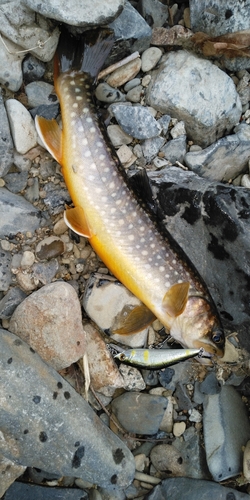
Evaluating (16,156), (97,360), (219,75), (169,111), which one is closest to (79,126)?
(16,156)

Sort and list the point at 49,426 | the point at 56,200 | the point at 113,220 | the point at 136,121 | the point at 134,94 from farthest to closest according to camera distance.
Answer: the point at 134,94, the point at 136,121, the point at 56,200, the point at 113,220, the point at 49,426

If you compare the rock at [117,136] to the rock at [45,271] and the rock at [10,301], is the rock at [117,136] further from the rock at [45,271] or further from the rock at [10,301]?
the rock at [10,301]

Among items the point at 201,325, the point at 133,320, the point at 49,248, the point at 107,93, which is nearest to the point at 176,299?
the point at 201,325

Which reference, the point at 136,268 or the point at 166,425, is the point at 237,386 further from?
the point at 136,268

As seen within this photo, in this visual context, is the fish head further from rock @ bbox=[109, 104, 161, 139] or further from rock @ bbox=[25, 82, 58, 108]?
rock @ bbox=[25, 82, 58, 108]

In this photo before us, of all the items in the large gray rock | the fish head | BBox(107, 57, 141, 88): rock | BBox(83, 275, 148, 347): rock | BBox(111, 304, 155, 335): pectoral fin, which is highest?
BBox(107, 57, 141, 88): rock

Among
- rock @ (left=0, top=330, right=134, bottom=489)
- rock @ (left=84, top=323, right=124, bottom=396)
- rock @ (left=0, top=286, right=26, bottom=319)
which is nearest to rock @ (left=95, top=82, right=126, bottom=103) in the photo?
rock @ (left=0, top=286, right=26, bottom=319)

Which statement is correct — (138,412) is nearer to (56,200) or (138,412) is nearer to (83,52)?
(56,200)
